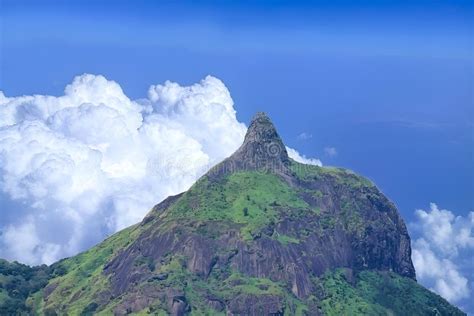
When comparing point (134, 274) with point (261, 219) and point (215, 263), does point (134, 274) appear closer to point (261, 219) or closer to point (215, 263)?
point (215, 263)

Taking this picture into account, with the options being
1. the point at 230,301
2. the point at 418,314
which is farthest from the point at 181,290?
the point at 418,314

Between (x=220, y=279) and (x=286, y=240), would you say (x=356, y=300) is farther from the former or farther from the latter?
(x=220, y=279)

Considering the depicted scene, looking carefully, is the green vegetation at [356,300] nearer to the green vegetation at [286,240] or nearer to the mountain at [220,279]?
the mountain at [220,279]

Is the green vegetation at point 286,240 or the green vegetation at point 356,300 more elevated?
the green vegetation at point 286,240

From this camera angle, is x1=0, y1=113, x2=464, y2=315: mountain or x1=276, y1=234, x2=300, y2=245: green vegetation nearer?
x1=0, y1=113, x2=464, y2=315: mountain

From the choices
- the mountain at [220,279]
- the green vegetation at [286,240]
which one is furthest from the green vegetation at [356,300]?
the green vegetation at [286,240]

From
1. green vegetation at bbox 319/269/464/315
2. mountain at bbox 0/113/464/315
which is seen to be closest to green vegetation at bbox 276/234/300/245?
mountain at bbox 0/113/464/315

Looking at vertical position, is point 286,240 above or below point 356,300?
above

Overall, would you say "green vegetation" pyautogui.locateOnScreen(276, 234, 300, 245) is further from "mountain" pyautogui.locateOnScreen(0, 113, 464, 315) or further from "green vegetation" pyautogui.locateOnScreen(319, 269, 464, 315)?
"green vegetation" pyautogui.locateOnScreen(319, 269, 464, 315)

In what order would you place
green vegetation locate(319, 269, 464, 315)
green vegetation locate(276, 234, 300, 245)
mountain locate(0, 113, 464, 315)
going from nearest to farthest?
mountain locate(0, 113, 464, 315) < green vegetation locate(319, 269, 464, 315) < green vegetation locate(276, 234, 300, 245)

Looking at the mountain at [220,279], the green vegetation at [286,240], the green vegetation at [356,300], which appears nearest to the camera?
the mountain at [220,279]

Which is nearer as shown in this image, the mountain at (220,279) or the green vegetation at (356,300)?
A: the mountain at (220,279)

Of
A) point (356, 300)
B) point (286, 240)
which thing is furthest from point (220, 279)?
point (356, 300)
